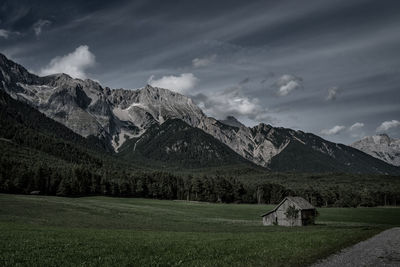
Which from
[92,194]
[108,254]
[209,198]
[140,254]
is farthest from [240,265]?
[209,198]

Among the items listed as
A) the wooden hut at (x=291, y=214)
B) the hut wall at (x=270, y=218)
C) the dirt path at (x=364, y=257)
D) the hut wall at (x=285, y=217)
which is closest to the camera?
the dirt path at (x=364, y=257)

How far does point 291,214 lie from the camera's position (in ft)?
267

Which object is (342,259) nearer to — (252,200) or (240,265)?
(240,265)

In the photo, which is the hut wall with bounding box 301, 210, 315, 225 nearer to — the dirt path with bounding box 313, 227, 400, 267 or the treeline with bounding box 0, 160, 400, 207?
the dirt path with bounding box 313, 227, 400, 267

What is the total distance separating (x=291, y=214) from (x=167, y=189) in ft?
349

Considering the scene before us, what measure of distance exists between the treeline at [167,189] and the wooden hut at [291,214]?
3647 inches

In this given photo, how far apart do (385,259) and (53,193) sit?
456ft

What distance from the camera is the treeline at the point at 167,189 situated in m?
138

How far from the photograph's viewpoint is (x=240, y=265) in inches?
719

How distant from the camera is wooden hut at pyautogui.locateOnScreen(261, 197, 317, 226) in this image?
80938 millimetres

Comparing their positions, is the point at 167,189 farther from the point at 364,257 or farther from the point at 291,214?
the point at 364,257

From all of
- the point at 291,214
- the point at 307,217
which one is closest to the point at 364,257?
the point at 291,214

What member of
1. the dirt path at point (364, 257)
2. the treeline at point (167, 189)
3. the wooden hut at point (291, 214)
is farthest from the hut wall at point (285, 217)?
the treeline at point (167, 189)

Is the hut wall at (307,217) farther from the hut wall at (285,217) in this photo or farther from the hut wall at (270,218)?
the hut wall at (270,218)
